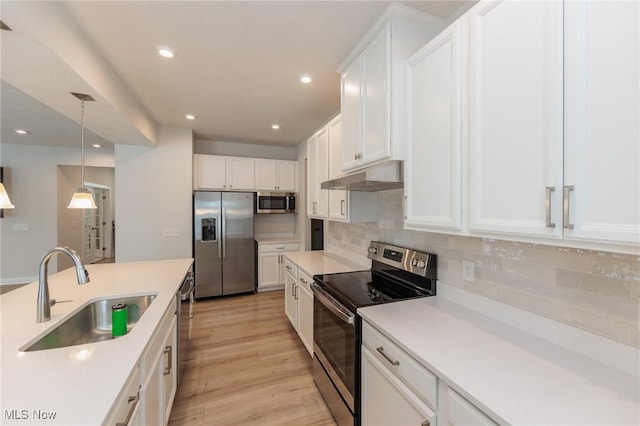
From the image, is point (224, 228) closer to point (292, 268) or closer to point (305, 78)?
point (292, 268)

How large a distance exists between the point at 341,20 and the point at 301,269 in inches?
79.8

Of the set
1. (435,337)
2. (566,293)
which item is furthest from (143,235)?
(566,293)

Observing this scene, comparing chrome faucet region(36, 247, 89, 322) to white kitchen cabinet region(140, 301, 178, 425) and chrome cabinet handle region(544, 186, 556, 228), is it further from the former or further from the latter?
chrome cabinet handle region(544, 186, 556, 228)

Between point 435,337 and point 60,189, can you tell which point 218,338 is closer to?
point 435,337

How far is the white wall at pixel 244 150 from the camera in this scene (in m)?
4.62

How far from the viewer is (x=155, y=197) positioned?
12.5 feet

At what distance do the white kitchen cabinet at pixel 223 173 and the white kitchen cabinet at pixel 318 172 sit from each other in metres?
1.62

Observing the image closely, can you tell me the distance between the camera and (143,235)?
3.79m

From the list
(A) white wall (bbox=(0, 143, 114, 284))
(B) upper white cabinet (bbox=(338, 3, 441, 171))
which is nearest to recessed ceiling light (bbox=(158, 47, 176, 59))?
(B) upper white cabinet (bbox=(338, 3, 441, 171))

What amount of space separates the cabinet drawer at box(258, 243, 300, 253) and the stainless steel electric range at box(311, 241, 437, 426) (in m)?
2.39

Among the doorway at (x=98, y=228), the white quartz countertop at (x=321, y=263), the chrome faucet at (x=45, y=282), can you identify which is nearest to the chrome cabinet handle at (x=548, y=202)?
the white quartz countertop at (x=321, y=263)

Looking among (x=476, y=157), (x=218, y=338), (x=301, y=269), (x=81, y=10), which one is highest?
(x=81, y=10)

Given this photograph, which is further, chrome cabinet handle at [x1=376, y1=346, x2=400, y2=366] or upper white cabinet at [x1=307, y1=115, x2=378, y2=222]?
upper white cabinet at [x1=307, y1=115, x2=378, y2=222]

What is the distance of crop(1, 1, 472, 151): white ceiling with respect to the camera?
153cm
